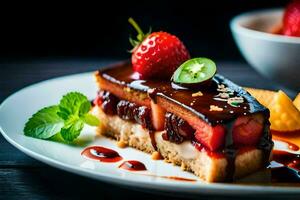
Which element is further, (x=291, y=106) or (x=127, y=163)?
(x=291, y=106)

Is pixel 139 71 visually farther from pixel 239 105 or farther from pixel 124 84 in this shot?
pixel 239 105

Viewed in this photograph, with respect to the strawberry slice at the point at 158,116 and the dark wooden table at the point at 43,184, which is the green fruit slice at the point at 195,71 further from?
the dark wooden table at the point at 43,184

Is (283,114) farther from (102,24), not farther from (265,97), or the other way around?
(102,24)

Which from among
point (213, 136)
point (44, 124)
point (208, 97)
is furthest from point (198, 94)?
point (44, 124)

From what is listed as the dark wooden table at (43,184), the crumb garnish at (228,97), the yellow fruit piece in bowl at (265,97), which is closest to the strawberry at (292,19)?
the yellow fruit piece in bowl at (265,97)

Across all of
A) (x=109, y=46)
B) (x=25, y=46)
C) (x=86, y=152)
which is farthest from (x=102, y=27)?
(x=86, y=152)

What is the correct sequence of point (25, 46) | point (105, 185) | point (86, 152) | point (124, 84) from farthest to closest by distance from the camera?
point (25, 46) → point (124, 84) → point (86, 152) → point (105, 185)

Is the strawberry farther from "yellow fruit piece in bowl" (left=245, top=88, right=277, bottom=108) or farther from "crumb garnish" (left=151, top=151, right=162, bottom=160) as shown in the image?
"crumb garnish" (left=151, top=151, right=162, bottom=160)
